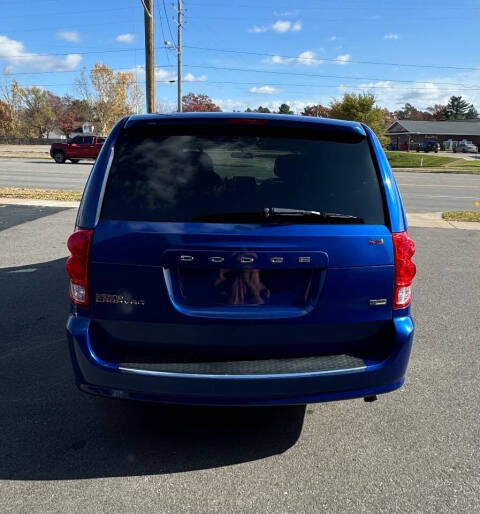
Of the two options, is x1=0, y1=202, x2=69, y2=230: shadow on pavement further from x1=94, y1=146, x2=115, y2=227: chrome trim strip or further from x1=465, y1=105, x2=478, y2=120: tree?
x1=465, y1=105, x2=478, y2=120: tree

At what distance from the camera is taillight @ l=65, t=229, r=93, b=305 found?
8.65 feet

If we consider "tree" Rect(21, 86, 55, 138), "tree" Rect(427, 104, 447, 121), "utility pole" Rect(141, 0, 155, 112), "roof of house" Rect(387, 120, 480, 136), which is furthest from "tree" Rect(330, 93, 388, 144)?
"tree" Rect(427, 104, 447, 121)

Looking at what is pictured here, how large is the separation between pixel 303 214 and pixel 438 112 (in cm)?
14706

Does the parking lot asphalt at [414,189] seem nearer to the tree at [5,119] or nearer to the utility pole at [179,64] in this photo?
the utility pole at [179,64]

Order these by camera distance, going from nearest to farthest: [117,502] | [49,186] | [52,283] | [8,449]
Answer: [117,502], [8,449], [52,283], [49,186]

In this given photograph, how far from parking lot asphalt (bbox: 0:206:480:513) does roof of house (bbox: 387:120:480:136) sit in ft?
317

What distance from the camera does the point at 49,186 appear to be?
18141 millimetres

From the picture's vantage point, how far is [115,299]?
2.62 meters

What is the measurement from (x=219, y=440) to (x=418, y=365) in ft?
6.32

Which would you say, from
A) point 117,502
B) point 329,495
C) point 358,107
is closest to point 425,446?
point 329,495

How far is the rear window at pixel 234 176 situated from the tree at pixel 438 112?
141 meters

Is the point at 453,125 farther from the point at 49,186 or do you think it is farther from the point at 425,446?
the point at 425,446

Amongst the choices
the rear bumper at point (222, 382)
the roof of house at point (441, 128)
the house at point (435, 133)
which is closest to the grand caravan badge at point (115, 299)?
the rear bumper at point (222, 382)

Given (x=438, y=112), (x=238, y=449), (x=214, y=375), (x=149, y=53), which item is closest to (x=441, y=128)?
(x=438, y=112)
